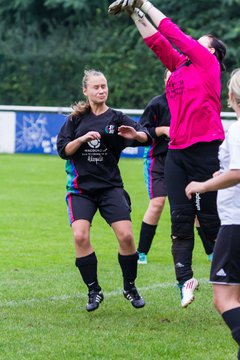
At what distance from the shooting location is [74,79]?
127 feet

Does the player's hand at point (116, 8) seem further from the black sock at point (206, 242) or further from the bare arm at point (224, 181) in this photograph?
the bare arm at point (224, 181)

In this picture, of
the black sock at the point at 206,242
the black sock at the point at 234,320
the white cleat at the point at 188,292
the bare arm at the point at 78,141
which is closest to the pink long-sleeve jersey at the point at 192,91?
the bare arm at the point at 78,141

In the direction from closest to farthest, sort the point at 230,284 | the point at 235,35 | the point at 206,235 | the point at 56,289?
the point at 230,284 < the point at 206,235 < the point at 56,289 < the point at 235,35

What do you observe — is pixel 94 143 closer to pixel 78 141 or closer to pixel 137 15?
pixel 78 141

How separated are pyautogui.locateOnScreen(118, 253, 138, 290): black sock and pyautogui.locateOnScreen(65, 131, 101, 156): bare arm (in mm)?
989

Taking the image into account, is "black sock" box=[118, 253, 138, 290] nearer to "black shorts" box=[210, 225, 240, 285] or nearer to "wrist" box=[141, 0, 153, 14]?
"wrist" box=[141, 0, 153, 14]

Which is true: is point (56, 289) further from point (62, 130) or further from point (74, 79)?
point (74, 79)

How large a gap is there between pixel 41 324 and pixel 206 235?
153 centimetres

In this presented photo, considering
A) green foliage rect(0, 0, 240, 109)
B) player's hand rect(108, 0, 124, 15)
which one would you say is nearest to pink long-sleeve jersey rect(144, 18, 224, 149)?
player's hand rect(108, 0, 124, 15)

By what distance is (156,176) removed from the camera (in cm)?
1091

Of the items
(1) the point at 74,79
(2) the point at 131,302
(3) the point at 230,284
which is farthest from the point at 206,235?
(1) the point at 74,79

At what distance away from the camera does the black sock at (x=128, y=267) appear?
802 centimetres

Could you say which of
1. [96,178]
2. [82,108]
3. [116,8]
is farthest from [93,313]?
[116,8]

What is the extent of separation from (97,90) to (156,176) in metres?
3.06
